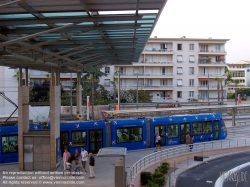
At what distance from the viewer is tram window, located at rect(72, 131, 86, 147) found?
2052cm

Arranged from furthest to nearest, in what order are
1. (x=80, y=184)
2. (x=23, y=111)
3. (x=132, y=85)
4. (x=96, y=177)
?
(x=132, y=85) < (x=23, y=111) < (x=96, y=177) < (x=80, y=184)

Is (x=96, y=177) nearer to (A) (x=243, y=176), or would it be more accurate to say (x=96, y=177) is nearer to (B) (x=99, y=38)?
(B) (x=99, y=38)

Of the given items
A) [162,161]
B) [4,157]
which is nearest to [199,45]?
[162,161]

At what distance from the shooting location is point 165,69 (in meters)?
61.5

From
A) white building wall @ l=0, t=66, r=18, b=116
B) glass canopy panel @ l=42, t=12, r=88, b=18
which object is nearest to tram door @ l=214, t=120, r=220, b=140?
glass canopy panel @ l=42, t=12, r=88, b=18

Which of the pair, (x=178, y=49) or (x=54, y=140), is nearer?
(x=54, y=140)

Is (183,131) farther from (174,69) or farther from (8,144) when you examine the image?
(174,69)

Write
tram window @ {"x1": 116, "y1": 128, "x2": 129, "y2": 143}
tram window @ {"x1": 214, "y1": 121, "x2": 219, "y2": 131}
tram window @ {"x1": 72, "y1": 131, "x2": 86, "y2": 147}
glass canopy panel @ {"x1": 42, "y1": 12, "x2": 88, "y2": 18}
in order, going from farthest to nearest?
1. tram window @ {"x1": 214, "y1": 121, "x2": 219, "y2": 131}
2. tram window @ {"x1": 116, "y1": 128, "x2": 129, "y2": 143}
3. tram window @ {"x1": 72, "y1": 131, "x2": 86, "y2": 147}
4. glass canopy panel @ {"x1": 42, "y1": 12, "x2": 88, "y2": 18}

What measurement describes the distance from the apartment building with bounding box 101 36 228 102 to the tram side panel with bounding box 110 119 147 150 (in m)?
36.5

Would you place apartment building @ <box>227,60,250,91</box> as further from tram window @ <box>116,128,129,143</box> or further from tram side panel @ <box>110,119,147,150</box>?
tram window @ <box>116,128,129,143</box>

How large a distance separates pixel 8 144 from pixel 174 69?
45315 millimetres

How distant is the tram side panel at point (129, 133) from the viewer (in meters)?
22.3

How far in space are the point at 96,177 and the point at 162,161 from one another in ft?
19.2

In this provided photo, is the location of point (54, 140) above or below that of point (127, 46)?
below
